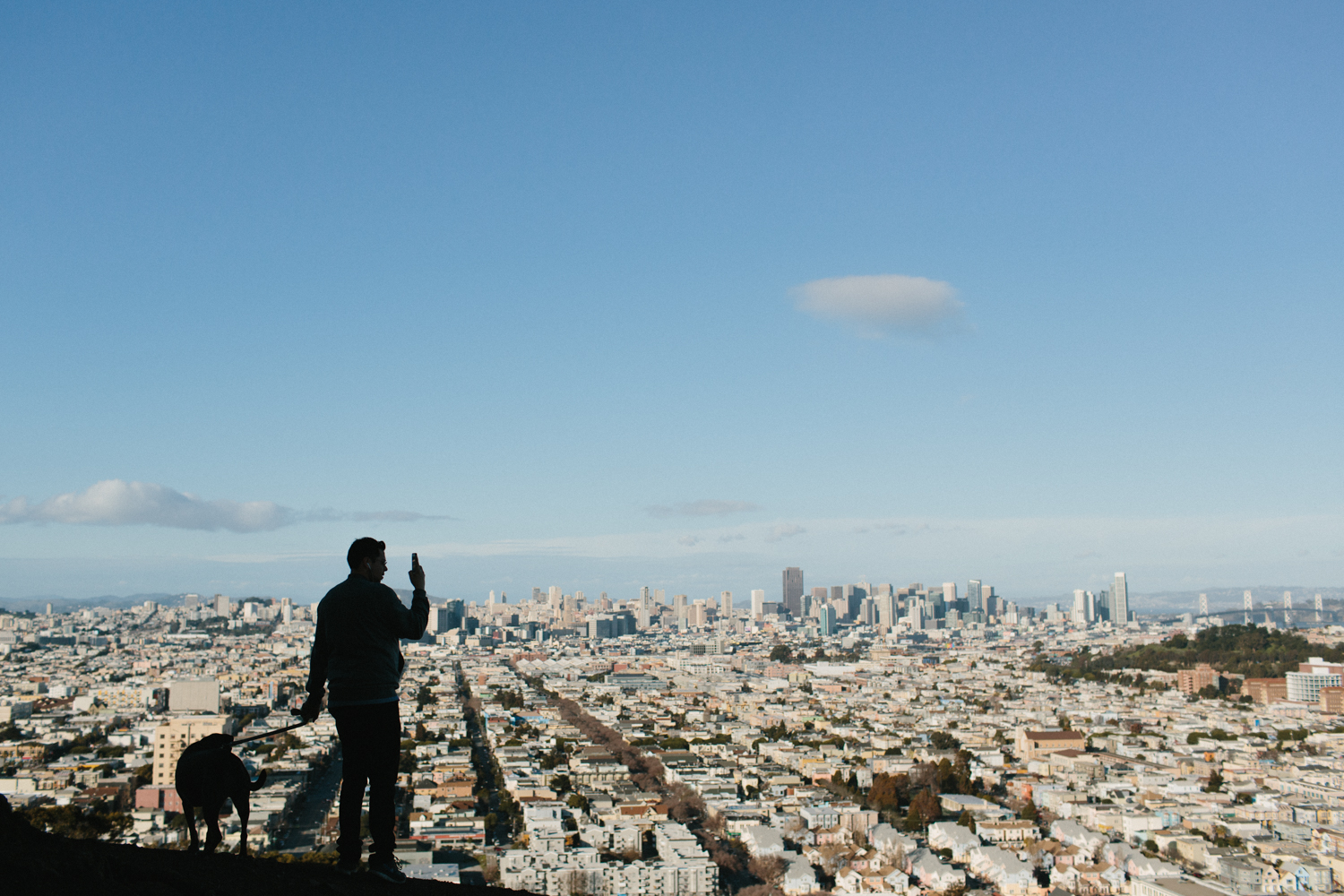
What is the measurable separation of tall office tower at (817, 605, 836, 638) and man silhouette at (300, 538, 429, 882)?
59103 millimetres

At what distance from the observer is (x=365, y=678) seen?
199 centimetres

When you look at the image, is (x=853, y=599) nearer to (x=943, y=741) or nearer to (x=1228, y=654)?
(x=1228, y=654)

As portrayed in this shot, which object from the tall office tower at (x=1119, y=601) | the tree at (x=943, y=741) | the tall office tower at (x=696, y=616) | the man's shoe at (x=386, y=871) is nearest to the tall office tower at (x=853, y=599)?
the tall office tower at (x=696, y=616)

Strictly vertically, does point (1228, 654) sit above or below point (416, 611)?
below

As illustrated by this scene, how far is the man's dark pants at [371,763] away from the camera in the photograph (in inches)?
79.0

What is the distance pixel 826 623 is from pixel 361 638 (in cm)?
6257

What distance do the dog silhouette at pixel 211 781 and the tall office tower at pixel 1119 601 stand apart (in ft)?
235

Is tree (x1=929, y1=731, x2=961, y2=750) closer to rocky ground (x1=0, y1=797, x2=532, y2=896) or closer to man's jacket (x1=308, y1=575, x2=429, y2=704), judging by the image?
rocky ground (x1=0, y1=797, x2=532, y2=896)

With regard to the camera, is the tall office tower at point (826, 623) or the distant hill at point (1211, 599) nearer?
the tall office tower at point (826, 623)

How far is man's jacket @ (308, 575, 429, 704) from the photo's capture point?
6.54 ft

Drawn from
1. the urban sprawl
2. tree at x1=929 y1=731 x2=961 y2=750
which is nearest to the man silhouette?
the urban sprawl

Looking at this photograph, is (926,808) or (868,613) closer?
(926,808)

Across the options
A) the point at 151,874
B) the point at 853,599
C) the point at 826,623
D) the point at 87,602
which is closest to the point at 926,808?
the point at 151,874

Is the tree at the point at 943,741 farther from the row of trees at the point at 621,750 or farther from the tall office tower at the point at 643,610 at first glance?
the tall office tower at the point at 643,610
